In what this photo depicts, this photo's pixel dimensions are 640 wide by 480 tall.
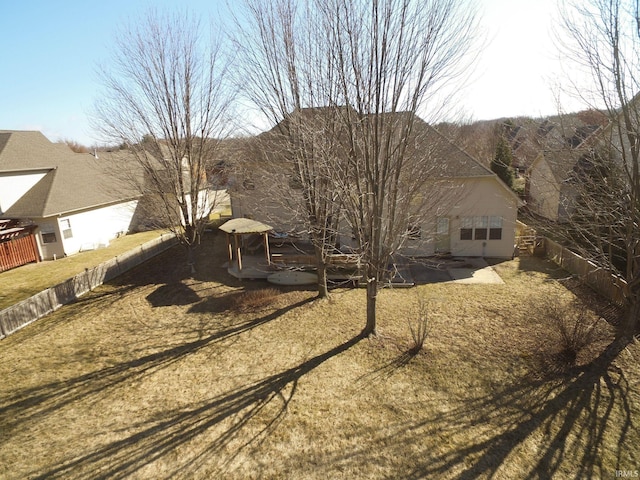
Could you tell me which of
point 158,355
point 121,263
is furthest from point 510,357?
point 121,263

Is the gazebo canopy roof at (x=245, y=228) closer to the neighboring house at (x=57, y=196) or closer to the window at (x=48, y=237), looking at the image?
the neighboring house at (x=57, y=196)

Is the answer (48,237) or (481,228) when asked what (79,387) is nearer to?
(48,237)

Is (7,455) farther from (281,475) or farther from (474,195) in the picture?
(474,195)

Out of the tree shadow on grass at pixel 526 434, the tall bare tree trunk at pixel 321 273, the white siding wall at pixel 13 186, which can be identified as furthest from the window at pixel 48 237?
the tree shadow on grass at pixel 526 434

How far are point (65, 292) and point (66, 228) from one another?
833 cm

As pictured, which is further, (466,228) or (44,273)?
(466,228)

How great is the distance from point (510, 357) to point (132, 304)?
12.5 metres

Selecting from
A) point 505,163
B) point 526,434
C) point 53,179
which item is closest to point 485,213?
point 526,434

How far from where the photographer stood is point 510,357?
818 cm

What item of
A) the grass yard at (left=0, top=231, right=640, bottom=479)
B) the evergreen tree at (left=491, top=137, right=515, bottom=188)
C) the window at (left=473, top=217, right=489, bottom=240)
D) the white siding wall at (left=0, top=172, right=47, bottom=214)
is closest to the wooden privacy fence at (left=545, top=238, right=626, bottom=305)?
the grass yard at (left=0, top=231, right=640, bottom=479)

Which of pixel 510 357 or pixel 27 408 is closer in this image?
pixel 27 408

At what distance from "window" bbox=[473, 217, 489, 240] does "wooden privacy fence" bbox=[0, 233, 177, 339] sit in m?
17.1

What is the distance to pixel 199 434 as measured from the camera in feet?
20.4

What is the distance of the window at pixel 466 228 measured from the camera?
16.2 meters
